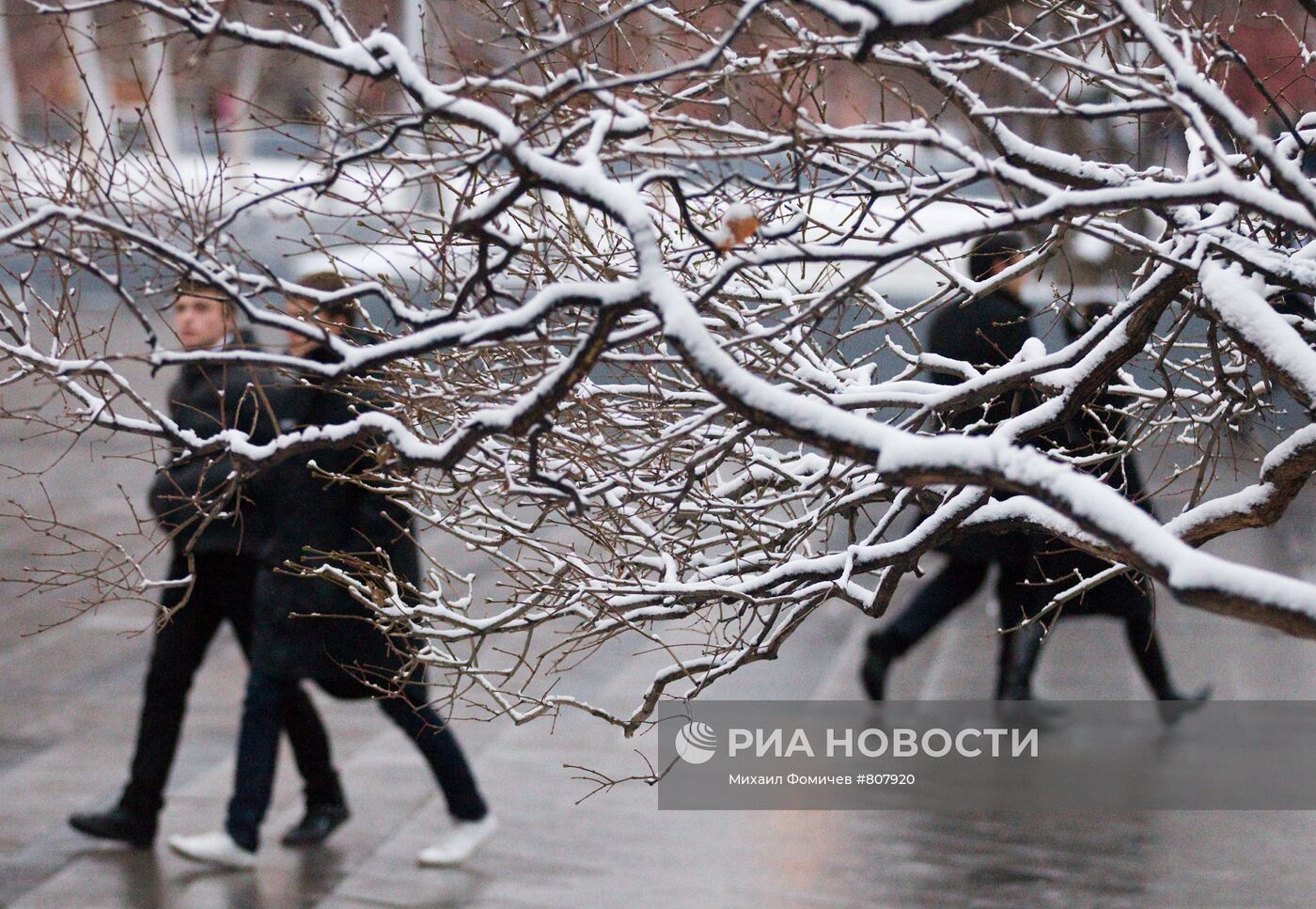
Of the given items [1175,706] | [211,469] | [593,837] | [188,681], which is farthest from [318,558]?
[1175,706]

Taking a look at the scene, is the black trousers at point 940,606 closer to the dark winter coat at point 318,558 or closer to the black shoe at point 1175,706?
the black shoe at point 1175,706

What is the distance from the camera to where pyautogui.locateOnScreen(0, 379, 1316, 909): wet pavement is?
585 cm

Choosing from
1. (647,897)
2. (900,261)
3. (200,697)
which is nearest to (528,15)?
(900,261)

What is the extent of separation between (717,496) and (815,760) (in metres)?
3.51

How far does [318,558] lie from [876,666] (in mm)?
3148

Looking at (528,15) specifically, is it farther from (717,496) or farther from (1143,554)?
(1143,554)

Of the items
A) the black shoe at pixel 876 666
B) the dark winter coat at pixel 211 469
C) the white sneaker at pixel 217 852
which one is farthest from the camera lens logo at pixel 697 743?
the dark winter coat at pixel 211 469

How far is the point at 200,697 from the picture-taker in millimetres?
8445

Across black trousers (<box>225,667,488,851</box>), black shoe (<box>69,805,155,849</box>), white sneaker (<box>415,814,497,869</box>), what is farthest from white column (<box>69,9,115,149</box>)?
white sneaker (<box>415,814,497,869</box>)

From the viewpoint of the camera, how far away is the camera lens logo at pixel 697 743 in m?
6.41

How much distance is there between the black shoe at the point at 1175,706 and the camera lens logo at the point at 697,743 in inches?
95.3

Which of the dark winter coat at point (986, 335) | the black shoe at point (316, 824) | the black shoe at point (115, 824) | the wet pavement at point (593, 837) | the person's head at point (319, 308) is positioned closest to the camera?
the person's head at point (319, 308)

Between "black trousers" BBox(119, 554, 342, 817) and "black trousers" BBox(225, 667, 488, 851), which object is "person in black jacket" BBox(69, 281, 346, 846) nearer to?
"black trousers" BBox(119, 554, 342, 817)

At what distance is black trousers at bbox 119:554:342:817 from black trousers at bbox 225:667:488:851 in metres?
0.12
